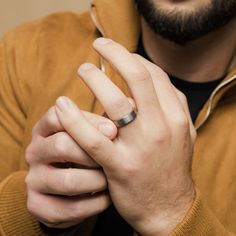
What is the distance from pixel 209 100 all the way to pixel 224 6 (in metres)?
0.18

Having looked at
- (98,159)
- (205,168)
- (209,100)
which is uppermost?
(98,159)

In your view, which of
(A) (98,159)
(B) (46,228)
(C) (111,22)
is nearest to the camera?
(A) (98,159)

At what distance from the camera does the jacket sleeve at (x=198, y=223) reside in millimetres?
638

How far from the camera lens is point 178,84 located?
92cm

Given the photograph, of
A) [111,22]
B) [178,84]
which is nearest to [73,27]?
[111,22]

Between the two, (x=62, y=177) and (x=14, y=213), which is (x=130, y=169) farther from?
(x=14, y=213)

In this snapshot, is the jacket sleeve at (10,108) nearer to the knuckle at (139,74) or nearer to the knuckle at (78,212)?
the knuckle at (78,212)

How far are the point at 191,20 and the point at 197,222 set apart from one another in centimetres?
40

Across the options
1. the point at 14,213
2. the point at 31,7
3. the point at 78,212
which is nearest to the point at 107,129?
the point at 78,212

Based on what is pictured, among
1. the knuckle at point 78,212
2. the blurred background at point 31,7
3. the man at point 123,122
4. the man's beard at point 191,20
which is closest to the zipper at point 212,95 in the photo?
the man at point 123,122

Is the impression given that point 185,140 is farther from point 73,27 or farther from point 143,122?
Result: point 73,27

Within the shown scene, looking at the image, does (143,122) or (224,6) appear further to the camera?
(224,6)

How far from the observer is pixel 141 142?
23.4 inches

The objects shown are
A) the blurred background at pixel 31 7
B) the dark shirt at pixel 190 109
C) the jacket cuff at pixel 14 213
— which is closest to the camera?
the jacket cuff at pixel 14 213
